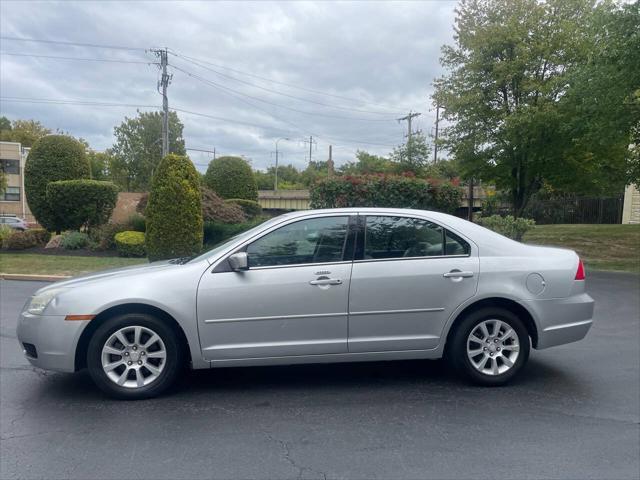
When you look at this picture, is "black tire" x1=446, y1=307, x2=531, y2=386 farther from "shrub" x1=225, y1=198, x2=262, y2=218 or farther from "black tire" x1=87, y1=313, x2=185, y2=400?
"shrub" x1=225, y1=198, x2=262, y2=218

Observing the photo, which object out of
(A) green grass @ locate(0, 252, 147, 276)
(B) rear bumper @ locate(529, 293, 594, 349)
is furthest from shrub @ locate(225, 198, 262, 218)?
(B) rear bumper @ locate(529, 293, 594, 349)

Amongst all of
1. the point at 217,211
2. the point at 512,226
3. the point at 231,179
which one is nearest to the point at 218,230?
the point at 217,211

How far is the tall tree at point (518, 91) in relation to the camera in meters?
17.0

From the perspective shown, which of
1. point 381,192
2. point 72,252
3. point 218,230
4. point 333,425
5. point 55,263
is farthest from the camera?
point 218,230

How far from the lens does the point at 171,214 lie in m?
13.0

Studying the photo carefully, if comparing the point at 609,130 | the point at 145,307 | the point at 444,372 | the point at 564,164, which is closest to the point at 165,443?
the point at 145,307

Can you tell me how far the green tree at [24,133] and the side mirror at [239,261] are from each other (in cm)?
6888

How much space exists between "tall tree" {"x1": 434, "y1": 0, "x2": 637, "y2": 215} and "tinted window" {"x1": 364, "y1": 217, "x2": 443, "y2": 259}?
528 inches

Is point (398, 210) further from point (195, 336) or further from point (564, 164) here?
point (564, 164)

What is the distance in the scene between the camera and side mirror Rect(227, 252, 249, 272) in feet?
13.6

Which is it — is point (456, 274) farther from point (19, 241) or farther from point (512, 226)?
point (19, 241)

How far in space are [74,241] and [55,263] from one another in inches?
108

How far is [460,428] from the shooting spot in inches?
146

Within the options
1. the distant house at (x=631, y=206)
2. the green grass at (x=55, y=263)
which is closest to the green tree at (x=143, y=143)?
the green grass at (x=55, y=263)
